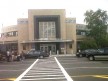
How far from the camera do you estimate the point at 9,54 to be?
4522 centimetres

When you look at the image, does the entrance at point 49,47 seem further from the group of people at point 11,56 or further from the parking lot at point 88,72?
the parking lot at point 88,72

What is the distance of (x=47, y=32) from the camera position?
82.2 metres

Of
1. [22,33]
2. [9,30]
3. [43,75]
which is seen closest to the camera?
[43,75]

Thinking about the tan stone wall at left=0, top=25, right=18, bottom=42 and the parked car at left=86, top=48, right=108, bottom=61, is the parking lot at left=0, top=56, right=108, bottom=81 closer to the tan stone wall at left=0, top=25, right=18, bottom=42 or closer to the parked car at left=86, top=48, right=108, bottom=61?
the parked car at left=86, top=48, right=108, bottom=61

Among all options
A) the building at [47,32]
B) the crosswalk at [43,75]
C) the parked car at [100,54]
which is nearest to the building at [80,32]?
the building at [47,32]

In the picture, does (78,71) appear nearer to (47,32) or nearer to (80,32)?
(47,32)

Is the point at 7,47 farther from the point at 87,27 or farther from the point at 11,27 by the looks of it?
the point at 87,27

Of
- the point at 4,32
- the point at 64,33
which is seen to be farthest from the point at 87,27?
the point at 4,32

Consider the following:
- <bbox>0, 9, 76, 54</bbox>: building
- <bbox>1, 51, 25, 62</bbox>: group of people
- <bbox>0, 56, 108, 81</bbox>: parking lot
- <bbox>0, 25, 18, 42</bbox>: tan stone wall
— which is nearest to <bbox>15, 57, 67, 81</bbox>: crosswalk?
<bbox>0, 56, 108, 81</bbox>: parking lot

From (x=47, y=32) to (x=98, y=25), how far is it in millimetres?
13277

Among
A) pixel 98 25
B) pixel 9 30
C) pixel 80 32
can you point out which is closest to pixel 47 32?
pixel 80 32

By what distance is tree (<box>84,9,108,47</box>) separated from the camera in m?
83.1

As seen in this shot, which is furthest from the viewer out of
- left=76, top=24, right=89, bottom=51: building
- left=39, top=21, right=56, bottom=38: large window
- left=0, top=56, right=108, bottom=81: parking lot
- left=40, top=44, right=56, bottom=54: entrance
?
left=76, top=24, right=89, bottom=51: building

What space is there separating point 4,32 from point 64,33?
21.4 meters
